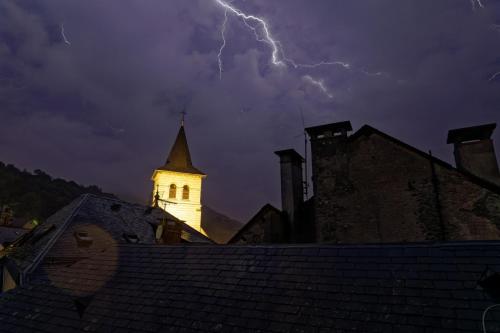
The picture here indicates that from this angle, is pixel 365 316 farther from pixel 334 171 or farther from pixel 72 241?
pixel 72 241

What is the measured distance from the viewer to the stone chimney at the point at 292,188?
533 inches

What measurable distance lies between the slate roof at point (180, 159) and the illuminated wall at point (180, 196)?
782mm

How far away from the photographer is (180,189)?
31.5 metres

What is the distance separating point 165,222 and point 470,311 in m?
11.4

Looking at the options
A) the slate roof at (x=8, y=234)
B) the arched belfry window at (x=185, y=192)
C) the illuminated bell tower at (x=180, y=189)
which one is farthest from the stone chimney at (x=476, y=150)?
the slate roof at (x=8, y=234)

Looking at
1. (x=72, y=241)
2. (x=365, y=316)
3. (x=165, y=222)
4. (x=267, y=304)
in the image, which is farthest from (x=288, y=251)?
(x=72, y=241)

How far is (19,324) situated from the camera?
21.9 feet

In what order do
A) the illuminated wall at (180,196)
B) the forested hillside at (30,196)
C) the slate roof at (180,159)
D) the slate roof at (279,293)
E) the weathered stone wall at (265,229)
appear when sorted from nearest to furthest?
the slate roof at (279,293), the weathered stone wall at (265,229), the illuminated wall at (180,196), the slate roof at (180,159), the forested hillside at (30,196)

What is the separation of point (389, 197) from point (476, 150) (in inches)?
151

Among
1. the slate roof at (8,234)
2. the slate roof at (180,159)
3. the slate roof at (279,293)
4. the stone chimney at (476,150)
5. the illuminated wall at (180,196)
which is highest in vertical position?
the slate roof at (180,159)

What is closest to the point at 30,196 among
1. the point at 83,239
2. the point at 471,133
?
the point at 83,239

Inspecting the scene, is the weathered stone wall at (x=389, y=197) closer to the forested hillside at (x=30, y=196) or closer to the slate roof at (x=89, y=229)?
the slate roof at (x=89, y=229)

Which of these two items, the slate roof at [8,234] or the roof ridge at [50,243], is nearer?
the roof ridge at [50,243]

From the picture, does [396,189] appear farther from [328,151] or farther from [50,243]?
[50,243]
